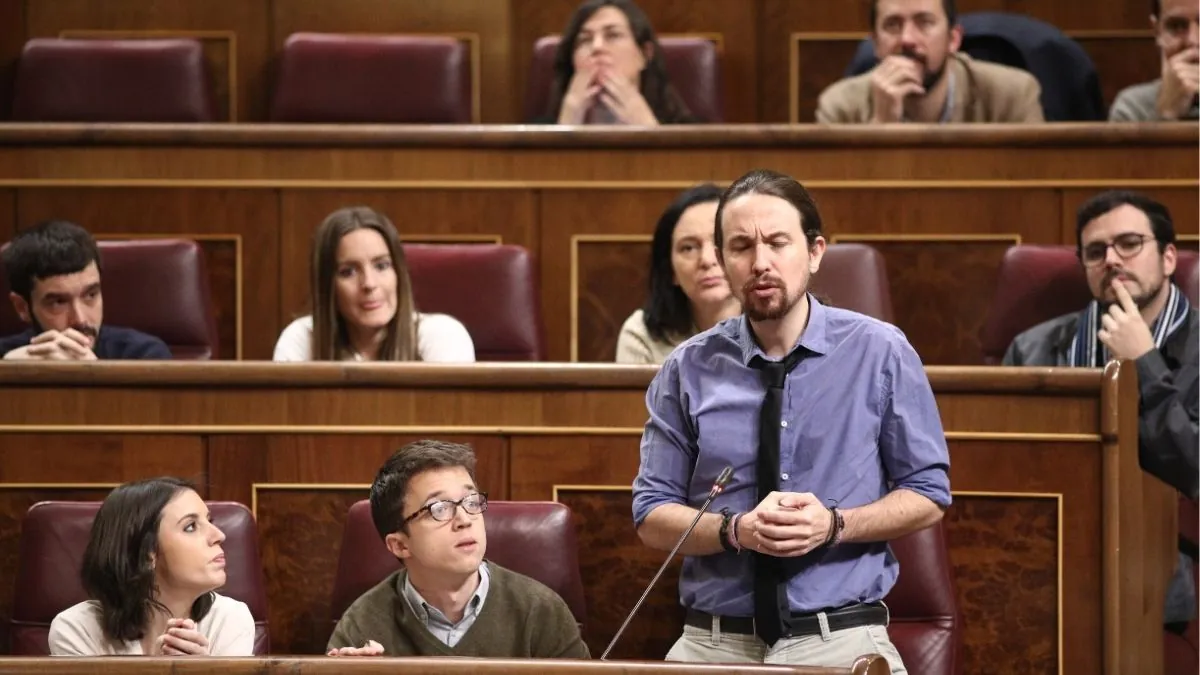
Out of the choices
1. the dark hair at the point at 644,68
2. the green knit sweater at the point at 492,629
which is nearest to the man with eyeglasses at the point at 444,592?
the green knit sweater at the point at 492,629

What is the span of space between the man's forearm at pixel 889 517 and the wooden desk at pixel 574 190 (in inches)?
22.0

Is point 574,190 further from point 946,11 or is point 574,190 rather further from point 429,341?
point 946,11

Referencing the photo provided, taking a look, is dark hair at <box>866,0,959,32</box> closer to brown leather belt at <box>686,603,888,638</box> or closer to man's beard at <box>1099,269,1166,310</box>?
man's beard at <box>1099,269,1166,310</box>

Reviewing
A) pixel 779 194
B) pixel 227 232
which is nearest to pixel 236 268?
pixel 227 232

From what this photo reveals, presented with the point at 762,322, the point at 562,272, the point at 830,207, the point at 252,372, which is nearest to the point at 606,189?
the point at 562,272

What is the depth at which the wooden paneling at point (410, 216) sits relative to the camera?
1.49 meters

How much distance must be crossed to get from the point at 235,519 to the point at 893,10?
0.88 meters

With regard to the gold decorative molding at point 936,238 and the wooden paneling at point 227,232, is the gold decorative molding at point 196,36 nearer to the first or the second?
the wooden paneling at point 227,232

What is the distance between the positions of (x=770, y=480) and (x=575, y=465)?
0.23 metres

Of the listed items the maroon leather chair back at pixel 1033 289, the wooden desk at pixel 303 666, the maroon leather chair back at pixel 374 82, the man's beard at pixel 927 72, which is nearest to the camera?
the wooden desk at pixel 303 666

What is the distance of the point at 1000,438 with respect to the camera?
107 cm

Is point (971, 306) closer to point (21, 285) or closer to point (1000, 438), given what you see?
point (1000, 438)

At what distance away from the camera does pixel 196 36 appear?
1.94 metres

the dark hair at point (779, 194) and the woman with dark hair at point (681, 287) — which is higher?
the dark hair at point (779, 194)
